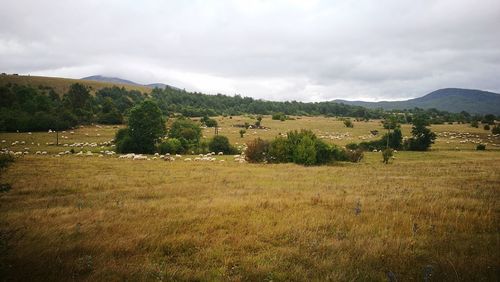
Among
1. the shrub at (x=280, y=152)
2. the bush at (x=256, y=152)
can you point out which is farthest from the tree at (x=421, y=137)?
the bush at (x=256, y=152)

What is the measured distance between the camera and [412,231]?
29.4 ft

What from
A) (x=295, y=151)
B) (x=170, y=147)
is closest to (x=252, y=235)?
(x=295, y=151)

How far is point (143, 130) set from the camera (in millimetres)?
48531

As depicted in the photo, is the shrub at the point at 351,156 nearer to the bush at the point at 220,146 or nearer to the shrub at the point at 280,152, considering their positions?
the shrub at the point at 280,152

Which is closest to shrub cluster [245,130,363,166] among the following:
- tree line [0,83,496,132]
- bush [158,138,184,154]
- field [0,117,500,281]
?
bush [158,138,184,154]

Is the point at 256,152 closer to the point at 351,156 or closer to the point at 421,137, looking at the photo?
the point at 351,156

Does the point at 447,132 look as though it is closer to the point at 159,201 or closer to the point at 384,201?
the point at 384,201

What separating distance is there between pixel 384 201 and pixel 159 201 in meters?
10.4

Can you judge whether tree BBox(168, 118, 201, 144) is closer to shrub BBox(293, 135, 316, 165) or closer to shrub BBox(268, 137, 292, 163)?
shrub BBox(268, 137, 292, 163)

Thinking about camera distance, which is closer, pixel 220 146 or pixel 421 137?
pixel 220 146

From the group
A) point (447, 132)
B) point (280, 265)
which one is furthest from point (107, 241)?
point (447, 132)

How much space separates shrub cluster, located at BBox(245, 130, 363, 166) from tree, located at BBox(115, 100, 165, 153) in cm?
1775

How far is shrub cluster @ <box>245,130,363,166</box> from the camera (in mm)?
37881

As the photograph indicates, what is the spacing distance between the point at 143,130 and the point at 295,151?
25.1 m
